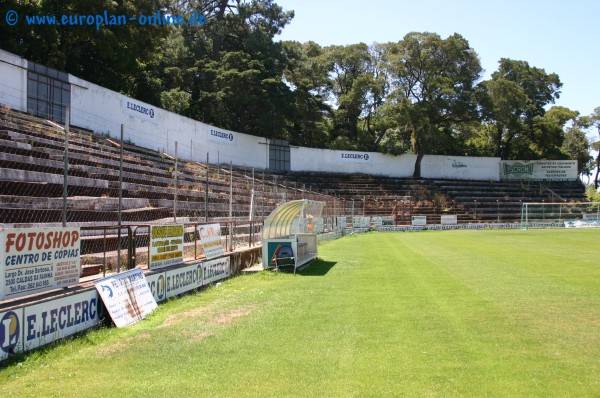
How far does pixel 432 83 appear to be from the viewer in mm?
64125

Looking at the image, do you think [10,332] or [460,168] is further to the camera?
[460,168]

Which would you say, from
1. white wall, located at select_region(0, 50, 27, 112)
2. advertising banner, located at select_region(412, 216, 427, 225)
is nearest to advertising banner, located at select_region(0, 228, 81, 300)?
white wall, located at select_region(0, 50, 27, 112)

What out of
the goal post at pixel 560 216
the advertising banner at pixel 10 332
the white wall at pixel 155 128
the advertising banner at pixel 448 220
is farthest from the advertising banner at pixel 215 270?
the goal post at pixel 560 216

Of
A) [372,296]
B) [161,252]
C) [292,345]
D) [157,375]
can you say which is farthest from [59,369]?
[372,296]

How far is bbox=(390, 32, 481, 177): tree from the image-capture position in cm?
6400

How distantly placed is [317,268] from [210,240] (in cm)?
449

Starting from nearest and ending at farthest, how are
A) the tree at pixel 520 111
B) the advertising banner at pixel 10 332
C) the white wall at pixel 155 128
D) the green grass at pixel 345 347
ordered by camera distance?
the green grass at pixel 345 347 < the advertising banner at pixel 10 332 < the white wall at pixel 155 128 < the tree at pixel 520 111

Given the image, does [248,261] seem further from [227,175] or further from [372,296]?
[227,175]

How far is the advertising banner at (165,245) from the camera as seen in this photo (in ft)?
35.3

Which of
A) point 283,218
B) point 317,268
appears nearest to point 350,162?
point 283,218

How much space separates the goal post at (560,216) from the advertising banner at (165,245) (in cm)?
4673

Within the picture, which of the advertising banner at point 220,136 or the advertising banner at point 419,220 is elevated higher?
the advertising banner at point 220,136

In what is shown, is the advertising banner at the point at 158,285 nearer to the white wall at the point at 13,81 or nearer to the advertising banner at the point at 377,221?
the white wall at the point at 13,81

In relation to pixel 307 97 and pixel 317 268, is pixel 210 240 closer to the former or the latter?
pixel 317 268
